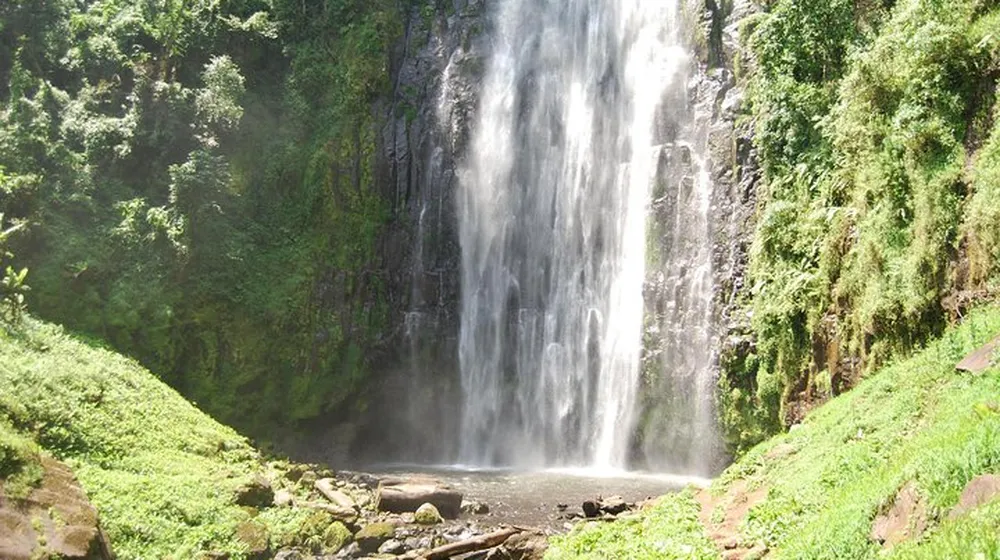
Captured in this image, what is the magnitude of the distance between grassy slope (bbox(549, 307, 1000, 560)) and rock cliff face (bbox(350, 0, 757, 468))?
33.6ft

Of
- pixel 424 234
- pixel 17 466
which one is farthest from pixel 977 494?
pixel 424 234

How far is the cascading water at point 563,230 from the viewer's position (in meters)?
25.8

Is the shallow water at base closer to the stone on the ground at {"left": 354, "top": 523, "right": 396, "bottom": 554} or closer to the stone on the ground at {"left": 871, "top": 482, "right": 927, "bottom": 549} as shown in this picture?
the stone on the ground at {"left": 354, "top": 523, "right": 396, "bottom": 554}

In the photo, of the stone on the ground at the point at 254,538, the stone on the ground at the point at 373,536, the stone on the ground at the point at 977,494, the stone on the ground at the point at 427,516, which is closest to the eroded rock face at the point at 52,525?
the stone on the ground at the point at 254,538

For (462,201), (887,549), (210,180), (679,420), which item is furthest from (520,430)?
(887,549)

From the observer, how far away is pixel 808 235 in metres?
17.4

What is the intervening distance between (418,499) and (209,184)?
13.8 metres

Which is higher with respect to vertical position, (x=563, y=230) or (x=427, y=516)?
(x=563, y=230)

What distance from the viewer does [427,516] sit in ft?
53.8

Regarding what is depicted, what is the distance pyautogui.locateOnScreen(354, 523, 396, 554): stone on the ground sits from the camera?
1479cm

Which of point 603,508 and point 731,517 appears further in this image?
point 603,508

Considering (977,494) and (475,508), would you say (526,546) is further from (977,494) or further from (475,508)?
(977,494)

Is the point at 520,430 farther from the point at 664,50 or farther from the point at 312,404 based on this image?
the point at 664,50

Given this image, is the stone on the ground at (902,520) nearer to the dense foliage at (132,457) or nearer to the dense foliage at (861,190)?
the dense foliage at (861,190)
